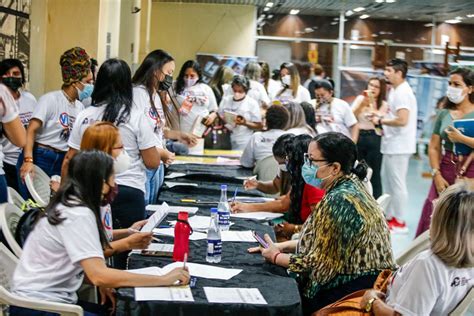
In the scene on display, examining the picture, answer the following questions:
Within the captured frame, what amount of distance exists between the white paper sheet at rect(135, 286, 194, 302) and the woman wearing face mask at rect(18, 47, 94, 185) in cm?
260

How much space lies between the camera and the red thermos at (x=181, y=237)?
9.91 ft

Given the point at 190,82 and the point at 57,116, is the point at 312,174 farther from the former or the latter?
the point at 190,82

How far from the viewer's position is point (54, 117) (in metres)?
5.07

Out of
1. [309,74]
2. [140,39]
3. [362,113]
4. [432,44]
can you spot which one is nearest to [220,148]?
[362,113]

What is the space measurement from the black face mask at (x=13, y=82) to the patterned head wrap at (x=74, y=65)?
32 centimetres

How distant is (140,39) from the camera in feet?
38.1

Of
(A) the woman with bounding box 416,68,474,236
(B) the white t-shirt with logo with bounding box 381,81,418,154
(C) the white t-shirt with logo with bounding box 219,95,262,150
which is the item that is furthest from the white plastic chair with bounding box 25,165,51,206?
(B) the white t-shirt with logo with bounding box 381,81,418,154

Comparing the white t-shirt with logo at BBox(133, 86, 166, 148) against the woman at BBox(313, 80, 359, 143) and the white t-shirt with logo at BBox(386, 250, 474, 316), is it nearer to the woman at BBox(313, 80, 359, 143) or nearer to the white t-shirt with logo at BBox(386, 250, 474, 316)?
the white t-shirt with logo at BBox(386, 250, 474, 316)

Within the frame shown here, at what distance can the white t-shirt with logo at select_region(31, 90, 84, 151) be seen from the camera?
5.03m

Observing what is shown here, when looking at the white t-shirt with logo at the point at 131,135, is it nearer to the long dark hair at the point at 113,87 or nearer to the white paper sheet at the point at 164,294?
the long dark hair at the point at 113,87

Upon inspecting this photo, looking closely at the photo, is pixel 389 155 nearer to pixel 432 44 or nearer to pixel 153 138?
pixel 153 138

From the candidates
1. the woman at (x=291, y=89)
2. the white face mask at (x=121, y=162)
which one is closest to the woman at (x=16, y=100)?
the white face mask at (x=121, y=162)

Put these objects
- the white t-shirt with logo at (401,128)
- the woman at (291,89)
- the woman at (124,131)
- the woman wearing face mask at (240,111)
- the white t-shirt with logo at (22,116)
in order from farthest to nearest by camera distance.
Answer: the woman at (291,89) < the woman wearing face mask at (240,111) < the white t-shirt with logo at (401,128) < the white t-shirt with logo at (22,116) < the woman at (124,131)

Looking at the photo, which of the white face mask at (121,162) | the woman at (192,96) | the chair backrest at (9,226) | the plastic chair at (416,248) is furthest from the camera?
the woman at (192,96)
